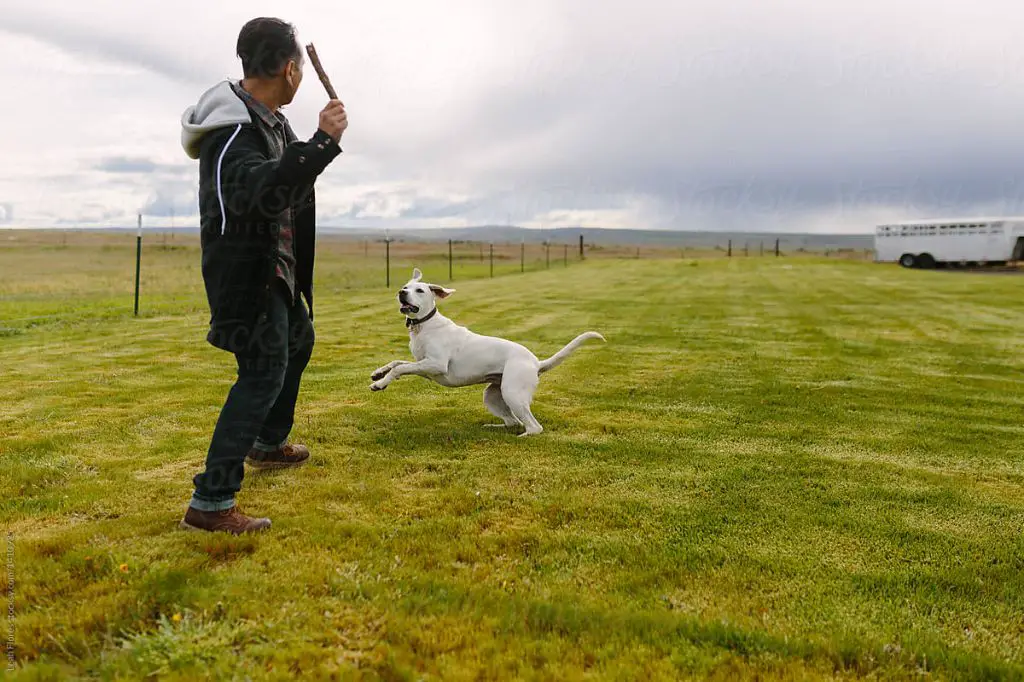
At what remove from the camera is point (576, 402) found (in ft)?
25.3

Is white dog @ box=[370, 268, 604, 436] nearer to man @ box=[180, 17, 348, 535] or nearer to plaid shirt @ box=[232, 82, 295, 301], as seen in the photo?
plaid shirt @ box=[232, 82, 295, 301]

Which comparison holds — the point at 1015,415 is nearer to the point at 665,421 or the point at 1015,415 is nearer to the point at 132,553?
the point at 665,421

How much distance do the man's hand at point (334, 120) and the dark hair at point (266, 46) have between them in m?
0.42

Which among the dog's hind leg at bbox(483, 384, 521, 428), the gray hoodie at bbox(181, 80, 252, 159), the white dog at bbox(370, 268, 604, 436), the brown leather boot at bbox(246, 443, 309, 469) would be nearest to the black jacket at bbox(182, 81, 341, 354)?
the gray hoodie at bbox(181, 80, 252, 159)

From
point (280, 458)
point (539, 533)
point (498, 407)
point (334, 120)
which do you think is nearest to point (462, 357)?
point (498, 407)

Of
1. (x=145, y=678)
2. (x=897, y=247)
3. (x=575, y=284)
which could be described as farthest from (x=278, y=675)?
(x=897, y=247)

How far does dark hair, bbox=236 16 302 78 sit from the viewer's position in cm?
378

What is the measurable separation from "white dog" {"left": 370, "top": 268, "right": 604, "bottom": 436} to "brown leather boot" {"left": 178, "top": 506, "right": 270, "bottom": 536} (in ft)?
6.93

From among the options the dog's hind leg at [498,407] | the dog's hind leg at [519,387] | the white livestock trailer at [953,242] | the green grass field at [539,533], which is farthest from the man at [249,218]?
the white livestock trailer at [953,242]

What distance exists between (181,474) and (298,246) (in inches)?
71.2

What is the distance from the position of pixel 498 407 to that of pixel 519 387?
0.51m

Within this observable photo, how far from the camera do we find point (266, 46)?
3.79 meters

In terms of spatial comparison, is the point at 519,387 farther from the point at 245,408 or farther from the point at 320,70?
the point at 320,70

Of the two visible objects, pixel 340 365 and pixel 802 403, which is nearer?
pixel 802 403
